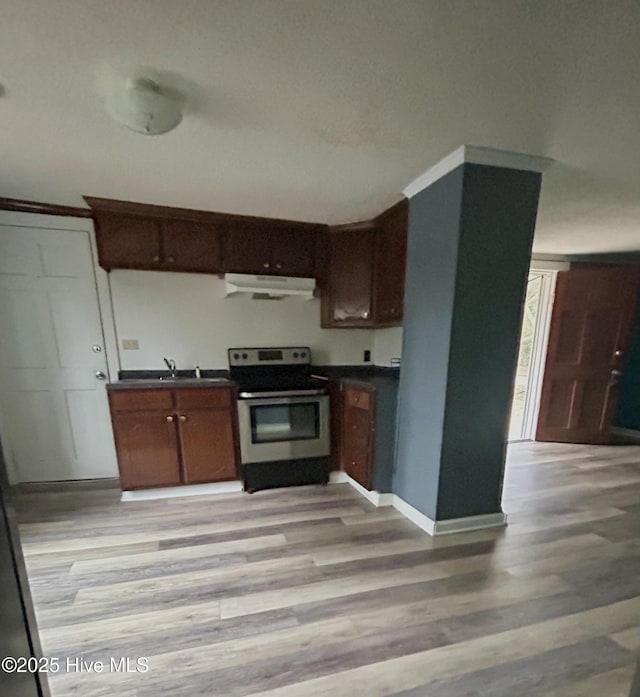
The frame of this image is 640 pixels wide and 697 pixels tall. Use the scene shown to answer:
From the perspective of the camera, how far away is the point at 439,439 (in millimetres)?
2025

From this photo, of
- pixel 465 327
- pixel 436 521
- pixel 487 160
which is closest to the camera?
pixel 487 160

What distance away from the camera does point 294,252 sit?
2920 mm

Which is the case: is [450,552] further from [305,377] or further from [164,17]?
[164,17]

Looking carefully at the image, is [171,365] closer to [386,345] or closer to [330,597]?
[386,345]

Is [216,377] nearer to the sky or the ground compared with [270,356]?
nearer to the ground

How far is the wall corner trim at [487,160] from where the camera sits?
5.74ft

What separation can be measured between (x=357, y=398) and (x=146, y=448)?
1.68 metres

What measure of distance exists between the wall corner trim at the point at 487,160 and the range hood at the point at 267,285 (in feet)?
4.14

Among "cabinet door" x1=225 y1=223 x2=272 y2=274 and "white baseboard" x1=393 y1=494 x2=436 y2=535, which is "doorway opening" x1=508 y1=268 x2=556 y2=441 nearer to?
"white baseboard" x1=393 y1=494 x2=436 y2=535

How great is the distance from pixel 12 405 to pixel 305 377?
94.0 inches

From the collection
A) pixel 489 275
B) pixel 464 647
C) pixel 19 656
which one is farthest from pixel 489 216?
pixel 19 656

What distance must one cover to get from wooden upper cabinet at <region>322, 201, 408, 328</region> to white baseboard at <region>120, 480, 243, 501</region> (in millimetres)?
1661

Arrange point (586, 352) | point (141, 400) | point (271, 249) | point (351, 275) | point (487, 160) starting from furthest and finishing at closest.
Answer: point (586, 352)
point (351, 275)
point (271, 249)
point (141, 400)
point (487, 160)

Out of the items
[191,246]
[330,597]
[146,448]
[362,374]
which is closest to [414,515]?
[330,597]
